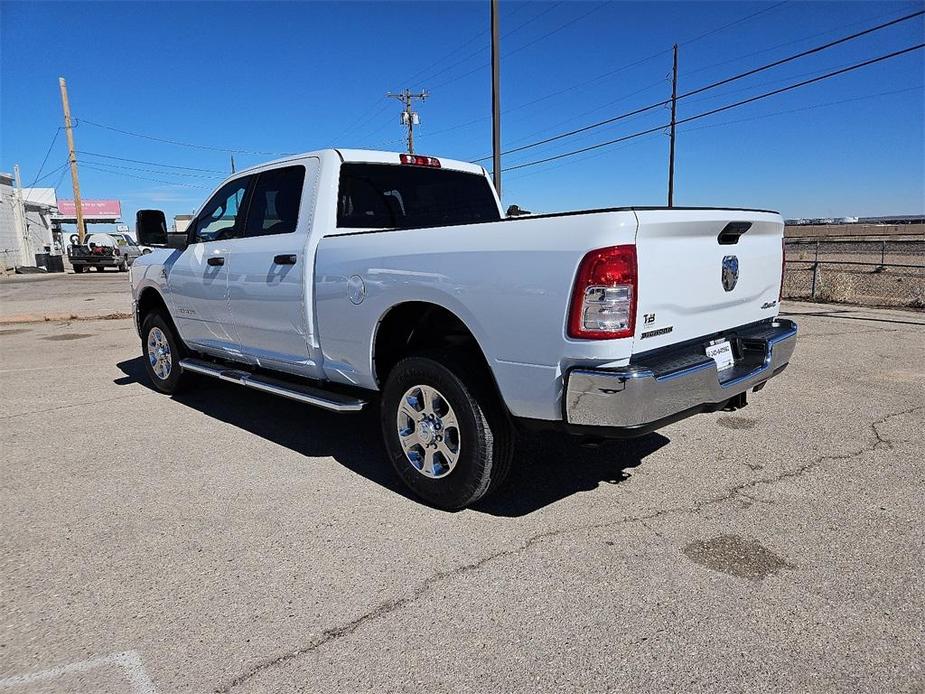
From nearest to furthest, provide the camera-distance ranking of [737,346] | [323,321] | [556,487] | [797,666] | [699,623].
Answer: [797,666]
[699,623]
[737,346]
[556,487]
[323,321]

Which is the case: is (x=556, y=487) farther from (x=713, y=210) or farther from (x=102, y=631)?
(x=102, y=631)

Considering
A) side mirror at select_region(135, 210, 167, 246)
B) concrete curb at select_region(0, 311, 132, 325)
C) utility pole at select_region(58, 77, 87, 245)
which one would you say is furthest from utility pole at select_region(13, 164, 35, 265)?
side mirror at select_region(135, 210, 167, 246)

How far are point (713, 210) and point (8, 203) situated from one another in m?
48.8

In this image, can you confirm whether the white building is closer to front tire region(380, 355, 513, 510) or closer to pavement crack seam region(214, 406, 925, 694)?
front tire region(380, 355, 513, 510)

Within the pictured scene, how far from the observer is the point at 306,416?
5422 mm

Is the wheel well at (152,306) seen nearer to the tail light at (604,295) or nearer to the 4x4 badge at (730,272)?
the tail light at (604,295)

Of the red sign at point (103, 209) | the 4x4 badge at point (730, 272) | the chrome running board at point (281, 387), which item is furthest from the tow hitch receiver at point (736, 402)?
the red sign at point (103, 209)

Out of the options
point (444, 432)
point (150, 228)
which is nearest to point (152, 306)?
point (150, 228)

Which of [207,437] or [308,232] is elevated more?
[308,232]

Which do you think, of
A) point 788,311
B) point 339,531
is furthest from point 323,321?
point 788,311

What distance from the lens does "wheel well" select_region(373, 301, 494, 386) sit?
138 inches

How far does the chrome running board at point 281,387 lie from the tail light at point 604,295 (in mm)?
1645

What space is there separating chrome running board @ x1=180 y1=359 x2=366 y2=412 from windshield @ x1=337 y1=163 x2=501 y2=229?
3.76ft

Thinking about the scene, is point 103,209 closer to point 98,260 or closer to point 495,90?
point 98,260
